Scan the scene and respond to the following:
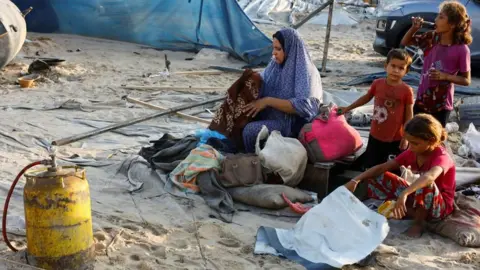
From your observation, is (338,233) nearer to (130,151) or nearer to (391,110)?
(391,110)

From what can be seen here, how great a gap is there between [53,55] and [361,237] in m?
8.97

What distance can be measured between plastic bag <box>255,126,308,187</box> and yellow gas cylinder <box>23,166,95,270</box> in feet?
5.54

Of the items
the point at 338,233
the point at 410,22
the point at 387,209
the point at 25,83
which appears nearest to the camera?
the point at 338,233

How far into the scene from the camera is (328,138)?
4.92m

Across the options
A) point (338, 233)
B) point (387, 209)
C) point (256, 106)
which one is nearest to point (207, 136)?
point (256, 106)

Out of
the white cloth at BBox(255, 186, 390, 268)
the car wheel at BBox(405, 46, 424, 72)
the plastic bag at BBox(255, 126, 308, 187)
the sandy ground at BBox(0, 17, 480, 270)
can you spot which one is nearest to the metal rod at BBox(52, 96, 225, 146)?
the sandy ground at BBox(0, 17, 480, 270)

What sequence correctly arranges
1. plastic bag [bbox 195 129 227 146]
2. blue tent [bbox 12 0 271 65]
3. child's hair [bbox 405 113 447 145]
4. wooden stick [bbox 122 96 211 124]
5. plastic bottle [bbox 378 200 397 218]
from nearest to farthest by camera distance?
child's hair [bbox 405 113 447 145], plastic bottle [bbox 378 200 397 218], plastic bag [bbox 195 129 227 146], wooden stick [bbox 122 96 211 124], blue tent [bbox 12 0 271 65]

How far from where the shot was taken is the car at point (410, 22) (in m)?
9.85

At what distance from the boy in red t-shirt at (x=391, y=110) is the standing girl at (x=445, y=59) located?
0.32 m

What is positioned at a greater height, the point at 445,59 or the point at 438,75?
the point at 445,59

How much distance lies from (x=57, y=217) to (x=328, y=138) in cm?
227

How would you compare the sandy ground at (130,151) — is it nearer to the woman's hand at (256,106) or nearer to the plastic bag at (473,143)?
the woman's hand at (256,106)

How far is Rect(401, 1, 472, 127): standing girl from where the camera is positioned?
497 centimetres

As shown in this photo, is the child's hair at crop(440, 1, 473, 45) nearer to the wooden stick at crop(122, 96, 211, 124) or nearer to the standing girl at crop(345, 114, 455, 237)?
the standing girl at crop(345, 114, 455, 237)
